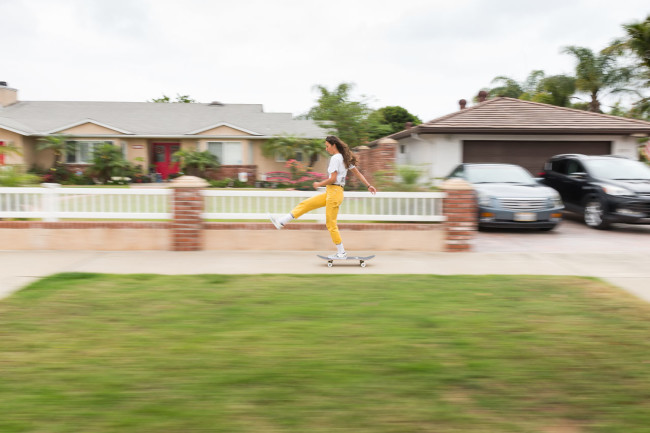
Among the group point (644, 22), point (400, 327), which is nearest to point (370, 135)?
point (644, 22)

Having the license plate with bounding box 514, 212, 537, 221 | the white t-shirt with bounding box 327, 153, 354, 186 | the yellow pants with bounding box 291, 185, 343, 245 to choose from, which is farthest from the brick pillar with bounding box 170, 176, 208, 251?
the license plate with bounding box 514, 212, 537, 221

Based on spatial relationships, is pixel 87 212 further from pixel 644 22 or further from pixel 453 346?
pixel 644 22

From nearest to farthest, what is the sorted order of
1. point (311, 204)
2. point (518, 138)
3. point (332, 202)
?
point (332, 202), point (311, 204), point (518, 138)

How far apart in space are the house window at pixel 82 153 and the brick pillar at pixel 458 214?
70.1 feet

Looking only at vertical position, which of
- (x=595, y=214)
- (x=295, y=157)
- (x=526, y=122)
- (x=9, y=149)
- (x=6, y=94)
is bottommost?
(x=595, y=214)

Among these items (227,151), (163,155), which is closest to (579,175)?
(227,151)

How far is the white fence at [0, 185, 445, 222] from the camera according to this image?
8195 mm

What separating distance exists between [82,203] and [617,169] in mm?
11298

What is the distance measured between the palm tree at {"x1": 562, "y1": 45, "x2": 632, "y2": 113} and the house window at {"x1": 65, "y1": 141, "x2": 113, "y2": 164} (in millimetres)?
28897

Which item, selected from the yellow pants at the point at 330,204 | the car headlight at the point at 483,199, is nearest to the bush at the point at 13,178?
the yellow pants at the point at 330,204

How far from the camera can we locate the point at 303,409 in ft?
10.1

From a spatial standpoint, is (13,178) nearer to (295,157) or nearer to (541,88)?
(295,157)

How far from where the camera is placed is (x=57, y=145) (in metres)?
24.4

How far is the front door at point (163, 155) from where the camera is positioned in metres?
26.1
